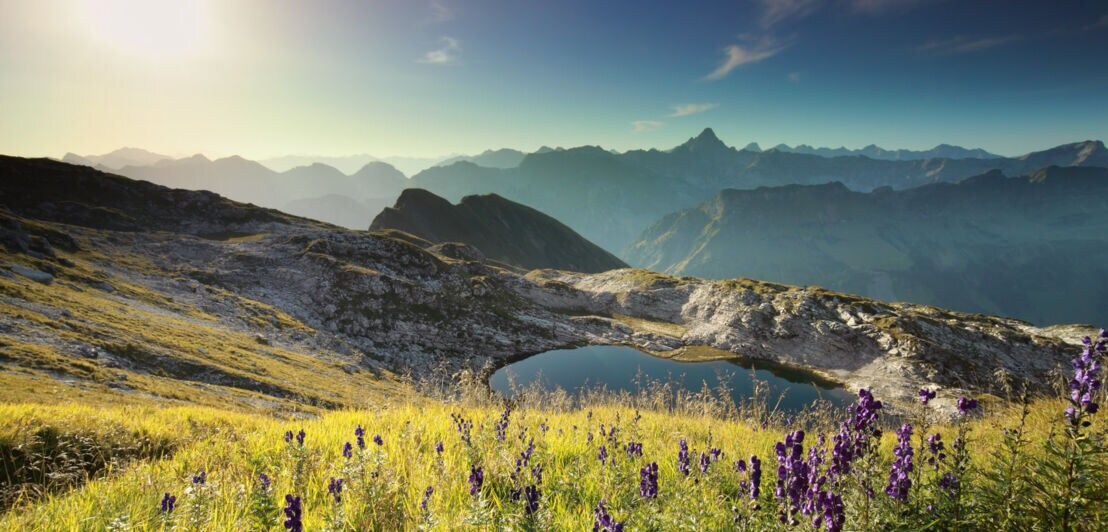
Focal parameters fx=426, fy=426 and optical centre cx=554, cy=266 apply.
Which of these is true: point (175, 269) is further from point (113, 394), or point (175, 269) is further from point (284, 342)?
point (113, 394)

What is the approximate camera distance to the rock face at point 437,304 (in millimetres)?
66688

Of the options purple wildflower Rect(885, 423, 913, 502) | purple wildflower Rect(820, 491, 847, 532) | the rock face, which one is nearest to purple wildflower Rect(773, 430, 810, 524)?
purple wildflower Rect(820, 491, 847, 532)

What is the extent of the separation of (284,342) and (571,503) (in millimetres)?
60216

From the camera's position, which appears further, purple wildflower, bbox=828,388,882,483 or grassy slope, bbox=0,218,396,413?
grassy slope, bbox=0,218,396,413

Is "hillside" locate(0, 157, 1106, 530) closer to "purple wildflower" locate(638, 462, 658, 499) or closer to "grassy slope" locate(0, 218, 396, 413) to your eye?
"purple wildflower" locate(638, 462, 658, 499)

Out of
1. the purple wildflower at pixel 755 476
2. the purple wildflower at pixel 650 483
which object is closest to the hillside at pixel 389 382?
the purple wildflower at pixel 650 483

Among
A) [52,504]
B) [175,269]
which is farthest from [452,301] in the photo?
[52,504]

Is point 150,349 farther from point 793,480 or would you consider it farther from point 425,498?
point 793,480

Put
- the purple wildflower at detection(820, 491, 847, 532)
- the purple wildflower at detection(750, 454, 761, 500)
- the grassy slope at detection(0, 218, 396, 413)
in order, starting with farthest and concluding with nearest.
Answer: the grassy slope at detection(0, 218, 396, 413)
the purple wildflower at detection(750, 454, 761, 500)
the purple wildflower at detection(820, 491, 847, 532)

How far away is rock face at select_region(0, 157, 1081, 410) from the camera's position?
219ft

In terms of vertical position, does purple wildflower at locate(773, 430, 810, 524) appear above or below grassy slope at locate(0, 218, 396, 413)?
above

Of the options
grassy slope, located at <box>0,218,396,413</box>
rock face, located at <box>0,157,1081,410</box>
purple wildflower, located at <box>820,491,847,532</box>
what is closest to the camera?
purple wildflower, located at <box>820,491,847,532</box>

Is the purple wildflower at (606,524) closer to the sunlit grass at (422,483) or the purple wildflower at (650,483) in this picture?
the sunlit grass at (422,483)

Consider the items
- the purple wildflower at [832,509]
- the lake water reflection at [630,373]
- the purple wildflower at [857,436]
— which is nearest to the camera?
the purple wildflower at [832,509]
